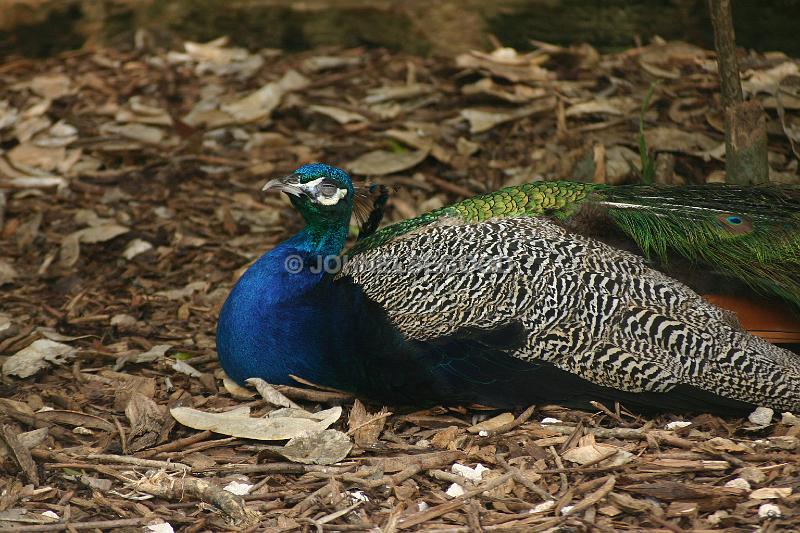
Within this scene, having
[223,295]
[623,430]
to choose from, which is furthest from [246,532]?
[223,295]

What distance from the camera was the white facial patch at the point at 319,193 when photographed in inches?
146

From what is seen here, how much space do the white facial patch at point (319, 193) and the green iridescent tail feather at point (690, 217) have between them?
217mm

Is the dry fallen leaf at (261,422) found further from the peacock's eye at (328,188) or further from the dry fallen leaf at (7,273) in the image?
the dry fallen leaf at (7,273)

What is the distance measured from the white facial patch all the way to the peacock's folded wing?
40cm

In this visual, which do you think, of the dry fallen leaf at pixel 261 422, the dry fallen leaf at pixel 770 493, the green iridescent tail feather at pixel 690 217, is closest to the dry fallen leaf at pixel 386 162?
the green iridescent tail feather at pixel 690 217

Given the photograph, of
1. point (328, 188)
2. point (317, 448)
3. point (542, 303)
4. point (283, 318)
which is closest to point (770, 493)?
point (542, 303)

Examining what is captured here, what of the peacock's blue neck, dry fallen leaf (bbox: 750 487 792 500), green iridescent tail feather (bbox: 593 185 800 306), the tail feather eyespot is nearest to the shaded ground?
dry fallen leaf (bbox: 750 487 792 500)

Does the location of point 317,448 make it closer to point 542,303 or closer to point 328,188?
point 542,303

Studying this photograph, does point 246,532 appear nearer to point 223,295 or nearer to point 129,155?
point 223,295

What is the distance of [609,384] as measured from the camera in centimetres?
337

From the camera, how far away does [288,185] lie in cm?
369

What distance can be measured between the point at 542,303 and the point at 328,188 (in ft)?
2.97

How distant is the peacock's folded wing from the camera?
11.0 feet

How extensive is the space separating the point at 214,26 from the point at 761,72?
138 inches
